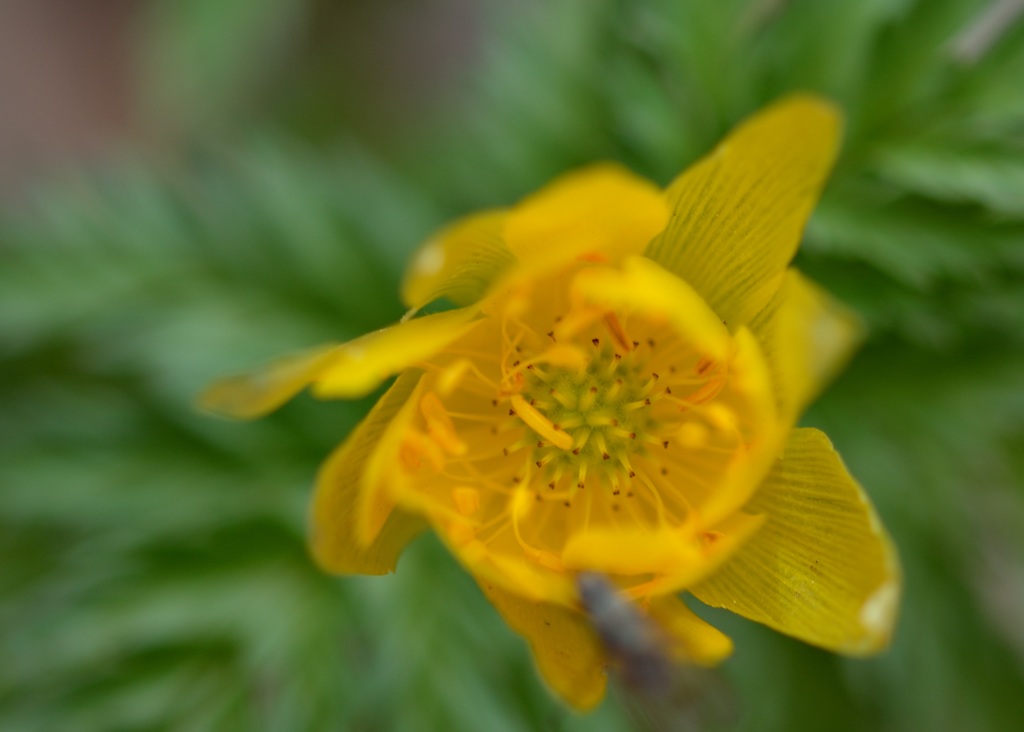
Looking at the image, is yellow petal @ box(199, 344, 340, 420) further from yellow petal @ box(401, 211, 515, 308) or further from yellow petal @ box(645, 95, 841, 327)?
yellow petal @ box(645, 95, 841, 327)

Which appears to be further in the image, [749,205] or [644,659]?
[749,205]

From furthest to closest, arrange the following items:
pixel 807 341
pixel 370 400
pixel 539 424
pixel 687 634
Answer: pixel 370 400, pixel 539 424, pixel 687 634, pixel 807 341

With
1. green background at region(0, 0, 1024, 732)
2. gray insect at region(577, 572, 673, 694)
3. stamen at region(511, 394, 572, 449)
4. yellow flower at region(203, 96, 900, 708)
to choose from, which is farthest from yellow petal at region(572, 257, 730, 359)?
green background at region(0, 0, 1024, 732)

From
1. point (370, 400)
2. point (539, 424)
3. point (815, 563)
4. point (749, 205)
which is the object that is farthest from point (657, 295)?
point (370, 400)

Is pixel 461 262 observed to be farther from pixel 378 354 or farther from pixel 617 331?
pixel 617 331

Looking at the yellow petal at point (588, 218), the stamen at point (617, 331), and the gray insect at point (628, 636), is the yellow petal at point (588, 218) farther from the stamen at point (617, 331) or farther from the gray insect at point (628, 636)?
the gray insect at point (628, 636)

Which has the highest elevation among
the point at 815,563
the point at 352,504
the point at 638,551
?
the point at 352,504
